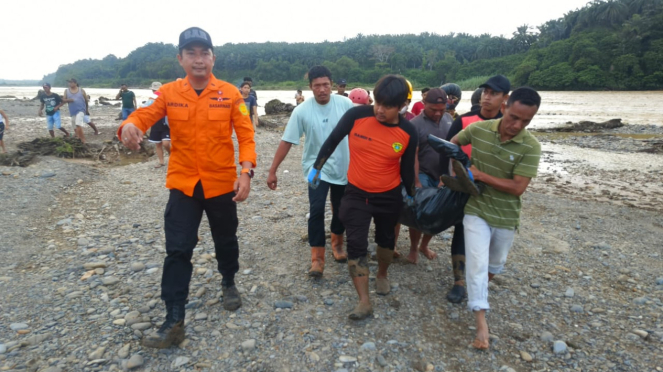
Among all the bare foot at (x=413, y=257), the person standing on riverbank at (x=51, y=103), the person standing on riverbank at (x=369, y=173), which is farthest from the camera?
the person standing on riverbank at (x=51, y=103)

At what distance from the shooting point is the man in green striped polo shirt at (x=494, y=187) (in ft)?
9.18

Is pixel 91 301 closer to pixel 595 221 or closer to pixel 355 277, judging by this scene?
pixel 355 277

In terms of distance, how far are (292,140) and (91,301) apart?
239 cm

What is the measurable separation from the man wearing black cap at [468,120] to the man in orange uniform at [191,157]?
1.92 meters

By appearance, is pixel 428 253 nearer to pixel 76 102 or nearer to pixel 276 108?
pixel 76 102

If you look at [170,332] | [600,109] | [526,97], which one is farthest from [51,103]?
[600,109]

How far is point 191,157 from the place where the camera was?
2.88 m

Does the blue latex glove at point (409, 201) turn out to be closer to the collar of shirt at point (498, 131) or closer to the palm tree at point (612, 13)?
the collar of shirt at point (498, 131)

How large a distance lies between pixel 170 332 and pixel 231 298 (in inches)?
25.9

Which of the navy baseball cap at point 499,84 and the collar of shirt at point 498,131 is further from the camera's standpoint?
the navy baseball cap at point 499,84

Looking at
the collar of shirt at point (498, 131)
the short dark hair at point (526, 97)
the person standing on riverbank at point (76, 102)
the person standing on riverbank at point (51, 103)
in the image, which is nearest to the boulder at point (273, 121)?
the person standing on riverbank at point (76, 102)

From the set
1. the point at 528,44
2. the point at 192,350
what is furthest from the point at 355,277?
the point at 528,44

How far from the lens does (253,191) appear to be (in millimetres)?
7441

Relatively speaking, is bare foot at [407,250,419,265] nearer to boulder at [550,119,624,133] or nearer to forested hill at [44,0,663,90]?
boulder at [550,119,624,133]
